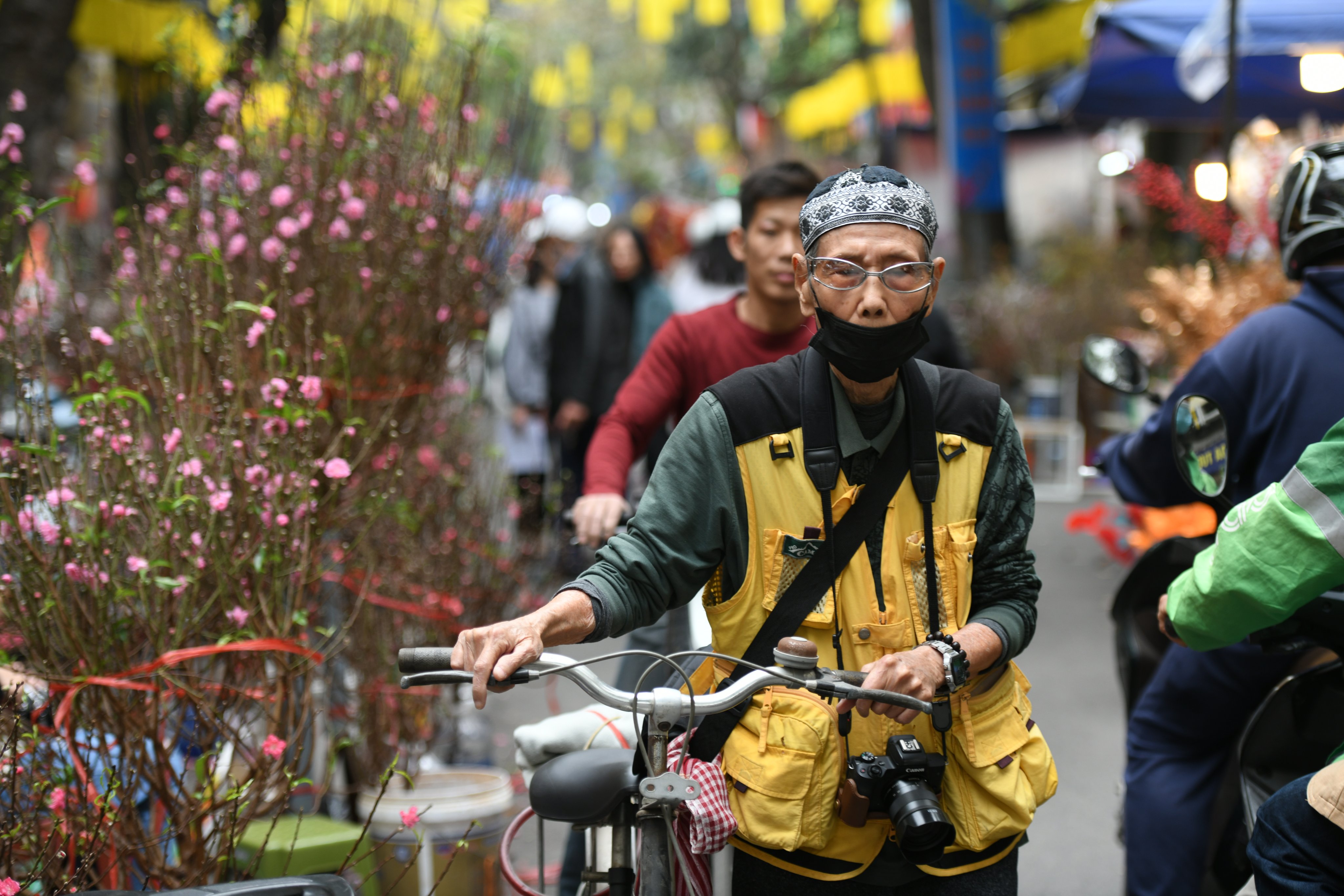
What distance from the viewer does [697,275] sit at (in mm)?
8570

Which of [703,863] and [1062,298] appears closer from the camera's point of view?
[703,863]

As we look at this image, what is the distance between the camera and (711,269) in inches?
295

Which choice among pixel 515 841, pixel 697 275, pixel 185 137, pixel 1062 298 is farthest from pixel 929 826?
pixel 1062 298

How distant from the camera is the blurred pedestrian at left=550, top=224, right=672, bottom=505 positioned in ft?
26.1

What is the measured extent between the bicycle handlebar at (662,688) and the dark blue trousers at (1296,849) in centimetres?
75

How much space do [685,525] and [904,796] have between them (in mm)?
561

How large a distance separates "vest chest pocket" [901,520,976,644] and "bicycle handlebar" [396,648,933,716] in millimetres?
217

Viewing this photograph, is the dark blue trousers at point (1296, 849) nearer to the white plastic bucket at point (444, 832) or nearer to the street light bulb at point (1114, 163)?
the white plastic bucket at point (444, 832)

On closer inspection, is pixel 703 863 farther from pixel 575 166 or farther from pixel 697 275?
pixel 575 166

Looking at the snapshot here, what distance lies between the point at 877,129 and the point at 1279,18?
9095 millimetres

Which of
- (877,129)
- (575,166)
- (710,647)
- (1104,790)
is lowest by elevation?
(1104,790)

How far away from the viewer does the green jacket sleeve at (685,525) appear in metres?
2.09

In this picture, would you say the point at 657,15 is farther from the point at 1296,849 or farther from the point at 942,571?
the point at 1296,849

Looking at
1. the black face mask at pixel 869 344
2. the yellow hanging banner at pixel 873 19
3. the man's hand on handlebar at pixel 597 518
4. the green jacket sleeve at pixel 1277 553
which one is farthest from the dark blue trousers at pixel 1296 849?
the yellow hanging banner at pixel 873 19
